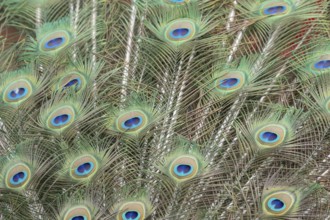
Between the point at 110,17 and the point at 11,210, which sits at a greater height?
the point at 110,17

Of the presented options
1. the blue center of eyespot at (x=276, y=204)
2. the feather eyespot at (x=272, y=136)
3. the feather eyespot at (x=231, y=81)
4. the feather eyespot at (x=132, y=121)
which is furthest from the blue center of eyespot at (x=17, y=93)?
the blue center of eyespot at (x=276, y=204)

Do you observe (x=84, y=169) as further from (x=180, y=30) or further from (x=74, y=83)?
(x=180, y=30)

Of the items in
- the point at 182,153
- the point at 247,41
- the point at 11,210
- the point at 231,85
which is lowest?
the point at 11,210

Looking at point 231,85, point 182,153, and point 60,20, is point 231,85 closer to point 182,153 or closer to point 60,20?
point 182,153

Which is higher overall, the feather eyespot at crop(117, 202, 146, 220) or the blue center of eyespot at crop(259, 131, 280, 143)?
the blue center of eyespot at crop(259, 131, 280, 143)

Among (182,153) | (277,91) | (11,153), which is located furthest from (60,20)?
(277,91)

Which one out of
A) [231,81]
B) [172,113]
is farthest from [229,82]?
[172,113]

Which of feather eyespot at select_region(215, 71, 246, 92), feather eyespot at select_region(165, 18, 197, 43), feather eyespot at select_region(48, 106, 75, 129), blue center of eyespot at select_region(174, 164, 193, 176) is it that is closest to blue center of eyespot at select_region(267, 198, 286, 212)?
blue center of eyespot at select_region(174, 164, 193, 176)

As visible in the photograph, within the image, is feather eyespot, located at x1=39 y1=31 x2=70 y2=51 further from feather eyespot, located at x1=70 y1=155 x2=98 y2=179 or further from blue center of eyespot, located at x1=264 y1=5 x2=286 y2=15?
blue center of eyespot, located at x1=264 y1=5 x2=286 y2=15

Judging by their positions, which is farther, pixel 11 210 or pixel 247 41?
pixel 247 41
